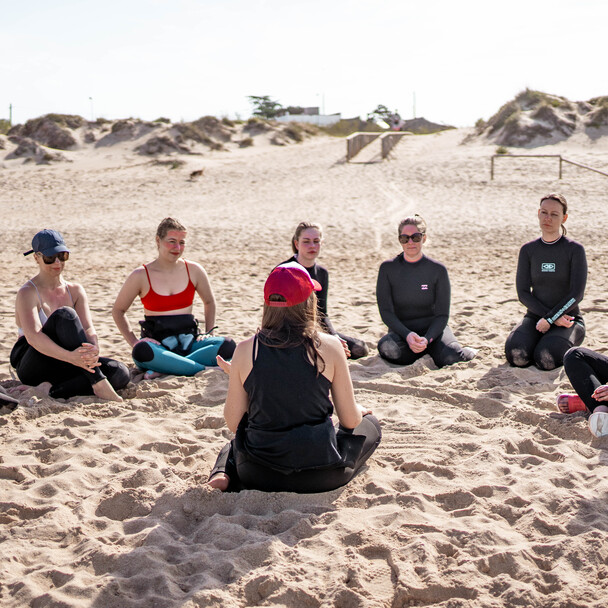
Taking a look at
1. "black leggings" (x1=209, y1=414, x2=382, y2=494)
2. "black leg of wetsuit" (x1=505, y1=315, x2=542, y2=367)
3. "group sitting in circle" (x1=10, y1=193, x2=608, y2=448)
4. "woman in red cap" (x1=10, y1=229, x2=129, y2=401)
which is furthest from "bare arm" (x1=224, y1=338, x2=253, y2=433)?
"black leg of wetsuit" (x1=505, y1=315, x2=542, y2=367)

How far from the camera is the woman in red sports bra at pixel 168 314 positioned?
5.65 metres

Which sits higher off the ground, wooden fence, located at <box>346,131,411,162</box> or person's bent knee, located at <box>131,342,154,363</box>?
wooden fence, located at <box>346,131,411,162</box>

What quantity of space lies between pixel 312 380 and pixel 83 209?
15.8 m

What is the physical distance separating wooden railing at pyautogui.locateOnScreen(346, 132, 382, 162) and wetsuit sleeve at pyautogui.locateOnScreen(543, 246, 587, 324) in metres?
21.2

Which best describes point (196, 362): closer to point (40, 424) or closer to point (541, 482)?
point (40, 424)

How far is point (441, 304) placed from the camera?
615 centimetres

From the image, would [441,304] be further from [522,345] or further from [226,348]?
[226,348]

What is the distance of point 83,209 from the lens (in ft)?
58.6

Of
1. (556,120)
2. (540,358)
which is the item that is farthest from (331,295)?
(556,120)

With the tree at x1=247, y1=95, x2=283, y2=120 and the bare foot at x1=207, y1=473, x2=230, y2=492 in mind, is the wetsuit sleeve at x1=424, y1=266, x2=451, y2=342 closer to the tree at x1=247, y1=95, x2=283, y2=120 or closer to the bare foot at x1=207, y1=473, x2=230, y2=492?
the bare foot at x1=207, y1=473, x2=230, y2=492

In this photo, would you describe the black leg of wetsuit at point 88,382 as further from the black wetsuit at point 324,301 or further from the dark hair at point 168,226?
the black wetsuit at point 324,301

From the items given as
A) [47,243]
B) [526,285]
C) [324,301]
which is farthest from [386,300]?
[47,243]

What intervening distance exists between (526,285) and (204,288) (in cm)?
275

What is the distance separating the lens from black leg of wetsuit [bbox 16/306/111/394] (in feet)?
16.4
